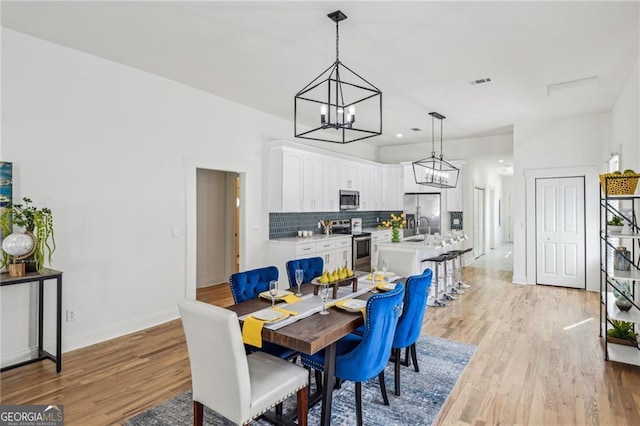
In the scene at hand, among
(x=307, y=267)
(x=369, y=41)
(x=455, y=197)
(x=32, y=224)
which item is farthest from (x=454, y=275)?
(x=32, y=224)

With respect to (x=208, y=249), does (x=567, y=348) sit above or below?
below

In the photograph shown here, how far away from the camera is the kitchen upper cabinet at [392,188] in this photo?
855 cm

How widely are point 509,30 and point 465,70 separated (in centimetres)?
92

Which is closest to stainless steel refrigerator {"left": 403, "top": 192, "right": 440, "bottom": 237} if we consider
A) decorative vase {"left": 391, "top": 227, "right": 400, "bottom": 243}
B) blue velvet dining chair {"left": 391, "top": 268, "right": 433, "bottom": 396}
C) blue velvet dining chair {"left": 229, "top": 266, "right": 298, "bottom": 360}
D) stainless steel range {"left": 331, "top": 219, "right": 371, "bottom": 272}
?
stainless steel range {"left": 331, "top": 219, "right": 371, "bottom": 272}

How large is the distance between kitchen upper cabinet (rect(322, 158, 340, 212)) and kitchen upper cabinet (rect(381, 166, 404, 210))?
2023 mm

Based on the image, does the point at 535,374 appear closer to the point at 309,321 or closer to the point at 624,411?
the point at 624,411

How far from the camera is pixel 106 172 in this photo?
3832mm

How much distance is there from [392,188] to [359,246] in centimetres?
228

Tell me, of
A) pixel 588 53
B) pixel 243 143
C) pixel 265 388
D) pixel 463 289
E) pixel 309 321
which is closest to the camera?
pixel 265 388

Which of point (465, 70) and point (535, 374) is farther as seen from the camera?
A: point (465, 70)

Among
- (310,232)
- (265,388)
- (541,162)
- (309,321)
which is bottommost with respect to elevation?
(265,388)

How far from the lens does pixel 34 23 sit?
307 cm

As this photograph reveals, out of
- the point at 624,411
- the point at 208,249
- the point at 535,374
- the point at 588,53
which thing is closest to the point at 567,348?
the point at 535,374

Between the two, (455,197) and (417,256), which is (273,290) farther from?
(455,197)
